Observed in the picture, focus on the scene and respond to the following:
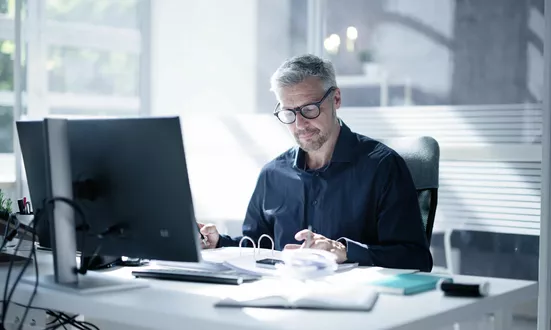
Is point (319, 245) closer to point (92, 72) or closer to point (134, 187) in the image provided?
point (134, 187)

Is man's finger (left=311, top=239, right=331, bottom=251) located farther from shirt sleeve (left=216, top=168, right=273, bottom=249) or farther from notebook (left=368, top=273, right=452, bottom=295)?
shirt sleeve (left=216, top=168, right=273, bottom=249)

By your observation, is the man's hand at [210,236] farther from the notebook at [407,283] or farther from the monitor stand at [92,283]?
the notebook at [407,283]

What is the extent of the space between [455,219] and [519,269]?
0.40 meters

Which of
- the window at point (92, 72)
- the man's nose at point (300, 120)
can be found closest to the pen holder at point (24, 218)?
the man's nose at point (300, 120)

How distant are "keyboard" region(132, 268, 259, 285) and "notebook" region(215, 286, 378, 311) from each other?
0.24 meters

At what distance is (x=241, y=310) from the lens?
1.64 meters

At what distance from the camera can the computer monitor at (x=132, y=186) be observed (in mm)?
1787

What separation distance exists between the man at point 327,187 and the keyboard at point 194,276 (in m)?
0.51

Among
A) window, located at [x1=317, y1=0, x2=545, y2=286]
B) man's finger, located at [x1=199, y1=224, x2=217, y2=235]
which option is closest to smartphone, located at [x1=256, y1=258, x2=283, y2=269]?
man's finger, located at [x1=199, y1=224, x2=217, y2=235]

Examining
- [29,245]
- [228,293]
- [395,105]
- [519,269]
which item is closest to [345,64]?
[395,105]

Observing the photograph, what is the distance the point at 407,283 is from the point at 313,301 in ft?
1.10

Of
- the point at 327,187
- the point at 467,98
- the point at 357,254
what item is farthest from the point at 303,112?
the point at 467,98

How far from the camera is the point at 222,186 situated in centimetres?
507

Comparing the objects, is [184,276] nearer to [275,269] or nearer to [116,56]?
[275,269]
